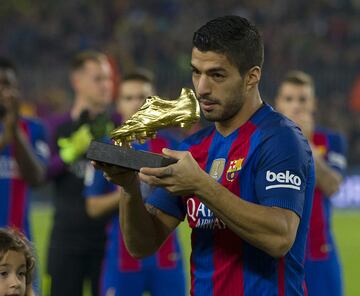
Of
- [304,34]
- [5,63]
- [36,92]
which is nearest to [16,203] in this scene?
[5,63]

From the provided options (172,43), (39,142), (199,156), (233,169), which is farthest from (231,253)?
(172,43)

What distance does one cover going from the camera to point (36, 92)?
19.0 meters

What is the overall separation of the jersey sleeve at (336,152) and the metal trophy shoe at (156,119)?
3736mm

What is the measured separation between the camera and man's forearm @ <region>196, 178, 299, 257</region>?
358 centimetres

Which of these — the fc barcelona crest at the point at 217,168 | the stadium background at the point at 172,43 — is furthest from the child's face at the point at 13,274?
the stadium background at the point at 172,43

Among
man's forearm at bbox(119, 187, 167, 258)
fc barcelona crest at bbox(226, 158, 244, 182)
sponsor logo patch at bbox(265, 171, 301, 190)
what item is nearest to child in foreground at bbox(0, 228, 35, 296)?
man's forearm at bbox(119, 187, 167, 258)

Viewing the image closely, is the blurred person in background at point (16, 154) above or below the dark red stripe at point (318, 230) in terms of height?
above

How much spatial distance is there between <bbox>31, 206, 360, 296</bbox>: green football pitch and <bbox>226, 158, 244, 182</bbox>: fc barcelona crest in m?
6.68

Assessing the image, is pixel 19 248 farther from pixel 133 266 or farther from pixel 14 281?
pixel 133 266

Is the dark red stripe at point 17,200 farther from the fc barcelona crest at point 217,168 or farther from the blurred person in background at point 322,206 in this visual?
the fc barcelona crest at point 217,168

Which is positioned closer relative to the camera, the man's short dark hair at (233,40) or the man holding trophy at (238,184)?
the man holding trophy at (238,184)

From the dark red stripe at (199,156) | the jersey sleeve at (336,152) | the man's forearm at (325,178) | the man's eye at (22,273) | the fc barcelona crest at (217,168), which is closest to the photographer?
Answer: the man's eye at (22,273)

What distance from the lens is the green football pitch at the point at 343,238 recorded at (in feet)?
38.8

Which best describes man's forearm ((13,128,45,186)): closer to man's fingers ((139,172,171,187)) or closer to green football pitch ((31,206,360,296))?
green football pitch ((31,206,360,296))
